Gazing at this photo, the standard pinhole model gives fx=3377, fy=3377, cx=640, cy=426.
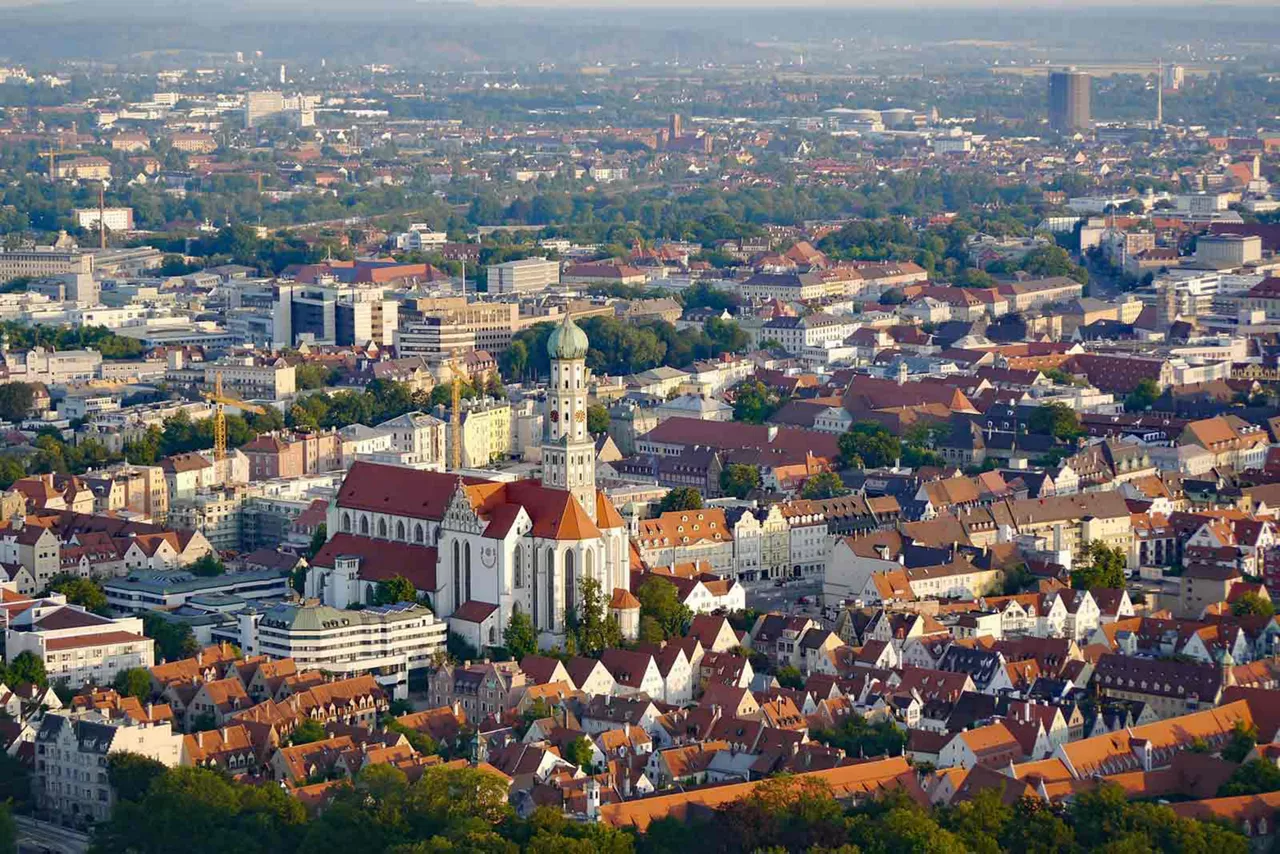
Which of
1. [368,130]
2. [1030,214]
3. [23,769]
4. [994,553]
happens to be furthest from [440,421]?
[368,130]

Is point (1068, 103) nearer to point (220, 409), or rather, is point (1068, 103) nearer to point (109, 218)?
point (109, 218)

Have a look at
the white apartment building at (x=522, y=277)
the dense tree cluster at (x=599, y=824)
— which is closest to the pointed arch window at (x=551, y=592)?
the dense tree cluster at (x=599, y=824)

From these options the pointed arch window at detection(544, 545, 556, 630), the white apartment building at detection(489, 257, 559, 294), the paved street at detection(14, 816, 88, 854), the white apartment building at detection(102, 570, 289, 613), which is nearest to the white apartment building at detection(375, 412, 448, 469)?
the white apartment building at detection(102, 570, 289, 613)

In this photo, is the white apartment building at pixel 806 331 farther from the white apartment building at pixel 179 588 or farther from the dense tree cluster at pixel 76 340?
the white apartment building at pixel 179 588

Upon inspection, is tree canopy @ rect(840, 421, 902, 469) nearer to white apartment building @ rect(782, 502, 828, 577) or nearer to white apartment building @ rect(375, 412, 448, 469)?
white apartment building @ rect(782, 502, 828, 577)

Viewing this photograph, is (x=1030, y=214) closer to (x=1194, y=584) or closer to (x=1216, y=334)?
(x=1216, y=334)

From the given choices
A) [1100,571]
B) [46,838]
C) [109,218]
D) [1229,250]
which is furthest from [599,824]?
[109,218]
